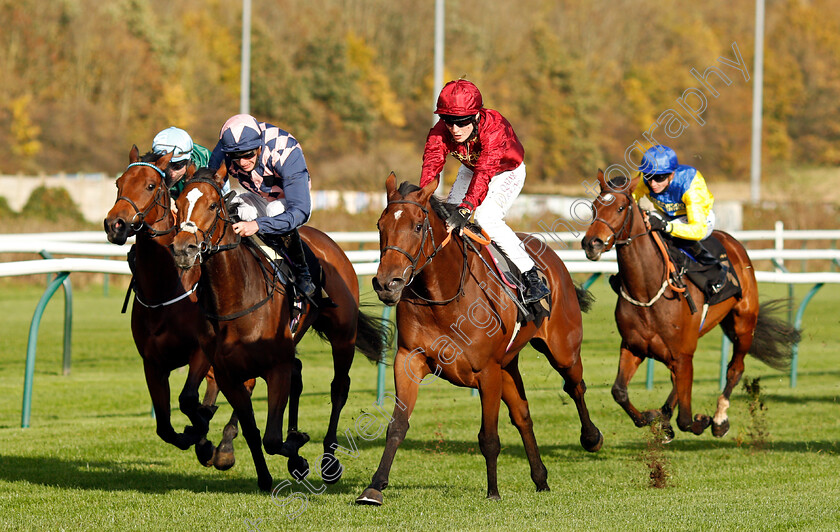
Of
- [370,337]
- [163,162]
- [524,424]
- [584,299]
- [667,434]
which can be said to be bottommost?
[667,434]

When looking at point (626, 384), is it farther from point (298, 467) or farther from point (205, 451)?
point (205, 451)

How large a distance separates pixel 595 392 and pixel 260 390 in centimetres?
254

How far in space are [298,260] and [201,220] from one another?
2.81 feet

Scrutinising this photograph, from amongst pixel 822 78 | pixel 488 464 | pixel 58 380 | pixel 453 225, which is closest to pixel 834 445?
pixel 488 464

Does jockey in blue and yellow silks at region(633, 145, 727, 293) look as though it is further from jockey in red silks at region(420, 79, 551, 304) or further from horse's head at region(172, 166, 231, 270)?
horse's head at region(172, 166, 231, 270)

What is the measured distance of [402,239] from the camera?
4027 millimetres

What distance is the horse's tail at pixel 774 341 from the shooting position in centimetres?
743

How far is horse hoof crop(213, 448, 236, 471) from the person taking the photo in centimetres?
486

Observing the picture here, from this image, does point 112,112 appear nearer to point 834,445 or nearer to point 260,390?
point 260,390

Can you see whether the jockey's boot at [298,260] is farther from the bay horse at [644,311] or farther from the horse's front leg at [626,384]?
the horse's front leg at [626,384]

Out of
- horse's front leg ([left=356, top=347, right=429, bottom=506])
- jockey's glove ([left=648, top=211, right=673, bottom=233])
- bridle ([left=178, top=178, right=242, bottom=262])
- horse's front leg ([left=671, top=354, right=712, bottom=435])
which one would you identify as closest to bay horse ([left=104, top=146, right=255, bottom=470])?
bridle ([left=178, top=178, right=242, bottom=262])

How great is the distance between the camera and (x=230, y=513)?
4066 mm

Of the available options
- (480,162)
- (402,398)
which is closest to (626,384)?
(480,162)

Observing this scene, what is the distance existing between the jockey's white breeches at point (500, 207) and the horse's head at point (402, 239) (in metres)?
0.71
